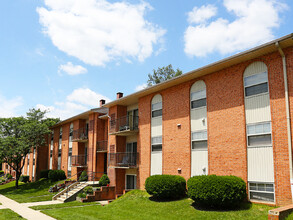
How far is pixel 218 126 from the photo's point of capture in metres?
14.4

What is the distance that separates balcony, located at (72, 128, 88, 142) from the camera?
28.0 meters

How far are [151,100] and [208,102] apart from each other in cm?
549

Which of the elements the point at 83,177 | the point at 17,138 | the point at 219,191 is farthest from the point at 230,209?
the point at 17,138

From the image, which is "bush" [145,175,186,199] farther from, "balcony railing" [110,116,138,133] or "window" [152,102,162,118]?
"balcony railing" [110,116,138,133]

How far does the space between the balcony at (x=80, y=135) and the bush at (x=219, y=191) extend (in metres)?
17.7

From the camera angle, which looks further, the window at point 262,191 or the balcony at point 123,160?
the balcony at point 123,160

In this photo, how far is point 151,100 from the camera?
19656 millimetres

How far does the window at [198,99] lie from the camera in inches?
614

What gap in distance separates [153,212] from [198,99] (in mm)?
6812

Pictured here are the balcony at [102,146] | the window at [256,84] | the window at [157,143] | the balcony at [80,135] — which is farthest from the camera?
the balcony at [80,135]

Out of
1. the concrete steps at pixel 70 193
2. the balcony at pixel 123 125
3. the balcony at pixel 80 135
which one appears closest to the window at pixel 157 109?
the balcony at pixel 123 125

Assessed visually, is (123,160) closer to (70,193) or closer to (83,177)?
(70,193)

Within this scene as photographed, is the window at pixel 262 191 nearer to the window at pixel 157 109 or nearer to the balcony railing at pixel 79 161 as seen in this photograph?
the window at pixel 157 109

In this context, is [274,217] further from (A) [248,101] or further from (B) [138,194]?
(B) [138,194]
